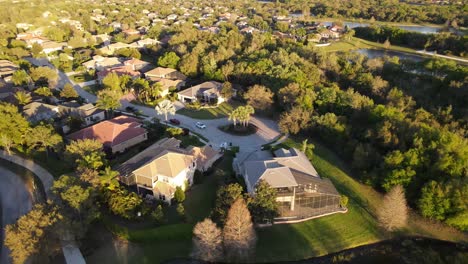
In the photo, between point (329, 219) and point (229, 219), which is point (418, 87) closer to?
point (329, 219)

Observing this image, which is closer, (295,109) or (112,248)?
(112,248)

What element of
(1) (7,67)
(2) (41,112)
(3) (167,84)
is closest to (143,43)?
(1) (7,67)

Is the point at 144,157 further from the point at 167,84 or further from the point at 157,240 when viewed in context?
the point at 167,84

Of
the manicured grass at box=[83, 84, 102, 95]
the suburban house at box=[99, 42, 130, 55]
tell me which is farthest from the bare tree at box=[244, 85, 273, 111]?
the suburban house at box=[99, 42, 130, 55]

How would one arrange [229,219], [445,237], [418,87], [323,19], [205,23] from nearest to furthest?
[229,219] < [445,237] < [418,87] < [205,23] < [323,19]

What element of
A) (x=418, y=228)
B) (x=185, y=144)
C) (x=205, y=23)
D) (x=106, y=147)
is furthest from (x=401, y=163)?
(x=205, y=23)
